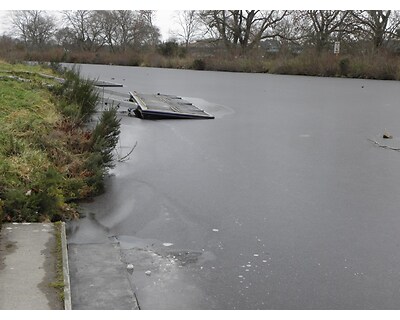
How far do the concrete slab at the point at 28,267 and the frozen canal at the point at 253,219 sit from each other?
0.48m

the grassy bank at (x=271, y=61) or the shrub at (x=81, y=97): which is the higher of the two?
the grassy bank at (x=271, y=61)

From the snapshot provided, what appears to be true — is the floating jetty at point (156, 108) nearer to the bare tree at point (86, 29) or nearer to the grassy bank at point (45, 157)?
the grassy bank at point (45, 157)

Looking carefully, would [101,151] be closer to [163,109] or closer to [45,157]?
[45,157]

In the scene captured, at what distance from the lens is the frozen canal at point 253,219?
3.64 m

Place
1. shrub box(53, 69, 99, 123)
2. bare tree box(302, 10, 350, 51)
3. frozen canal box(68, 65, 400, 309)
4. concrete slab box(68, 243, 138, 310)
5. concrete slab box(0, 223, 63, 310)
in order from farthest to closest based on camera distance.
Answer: bare tree box(302, 10, 350, 51) < shrub box(53, 69, 99, 123) < frozen canal box(68, 65, 400, 309) < concrete slab box(68, 243, 138, 310) < concrete slab box(0, 223, 63, 310)

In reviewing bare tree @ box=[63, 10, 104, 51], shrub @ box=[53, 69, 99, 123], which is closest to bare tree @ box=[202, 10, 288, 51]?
bare tree @ box=[63, 10, 104, 51]

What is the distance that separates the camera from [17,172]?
5320mm

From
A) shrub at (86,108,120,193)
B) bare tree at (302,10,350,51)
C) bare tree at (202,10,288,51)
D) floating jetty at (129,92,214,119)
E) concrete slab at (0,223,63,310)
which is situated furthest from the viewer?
bare tree at (202,10,288,51)

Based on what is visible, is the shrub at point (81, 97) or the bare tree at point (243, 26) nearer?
the shrub at point (81, 97)

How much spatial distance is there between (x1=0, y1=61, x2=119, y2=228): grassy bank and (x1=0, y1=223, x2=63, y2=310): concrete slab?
384 millimetres

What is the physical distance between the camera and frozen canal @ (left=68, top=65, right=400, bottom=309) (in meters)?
3.64

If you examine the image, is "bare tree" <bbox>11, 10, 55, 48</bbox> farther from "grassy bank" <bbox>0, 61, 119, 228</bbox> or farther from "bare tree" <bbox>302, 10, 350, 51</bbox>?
"grassy bank" <bbox>0, 61, 119, 228</bbox>

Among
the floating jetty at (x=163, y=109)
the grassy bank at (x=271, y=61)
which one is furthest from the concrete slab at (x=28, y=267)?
the grassy bank at (x=271, y=61)

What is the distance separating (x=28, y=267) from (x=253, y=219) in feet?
7.65
